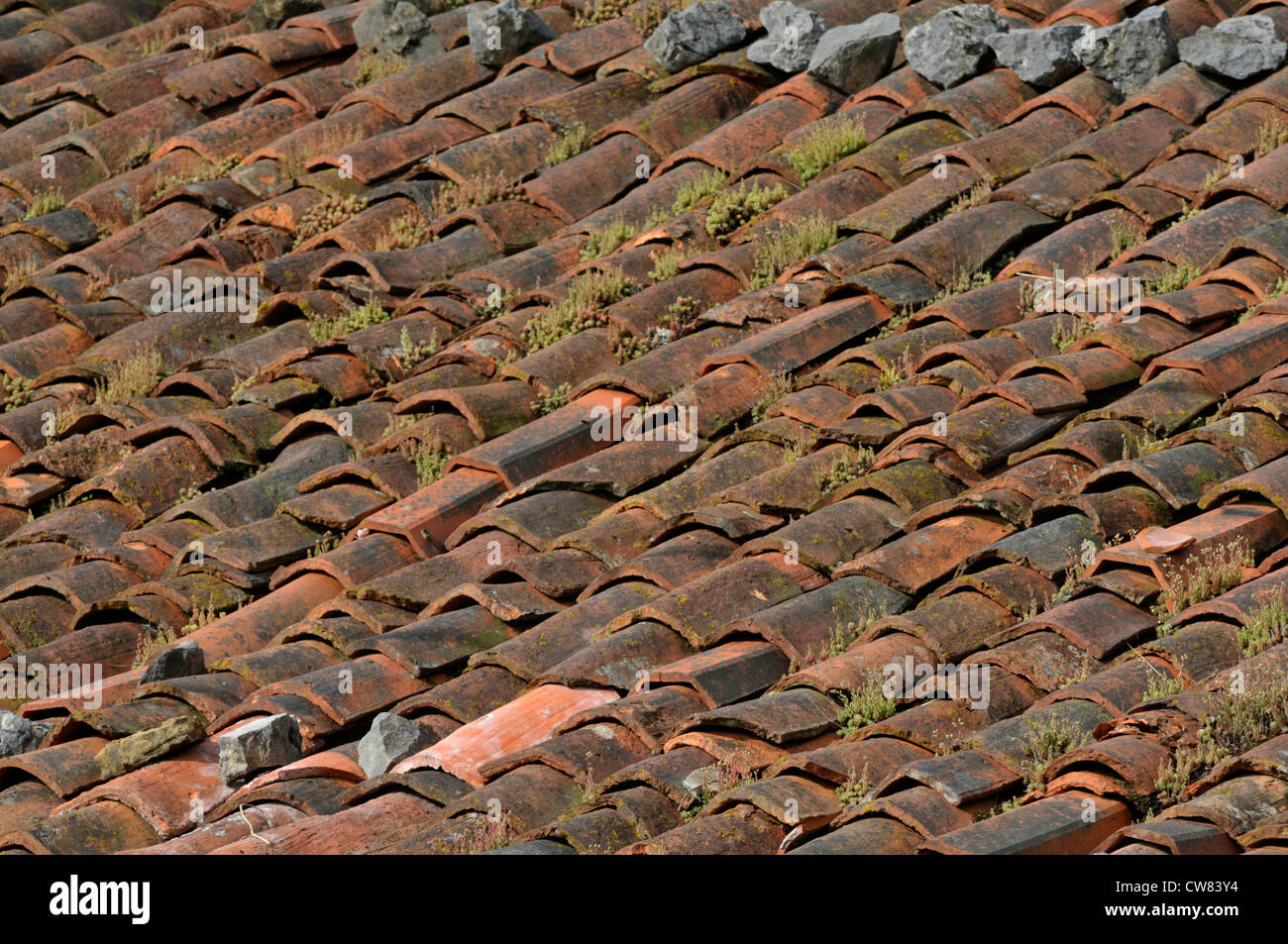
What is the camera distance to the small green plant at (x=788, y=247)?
10008 mm

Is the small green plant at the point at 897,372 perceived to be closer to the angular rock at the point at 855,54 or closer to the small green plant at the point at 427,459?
the small green plant at the point at 427,459

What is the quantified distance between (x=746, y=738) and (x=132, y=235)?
682 cm

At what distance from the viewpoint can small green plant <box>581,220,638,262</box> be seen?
1054 centimetres

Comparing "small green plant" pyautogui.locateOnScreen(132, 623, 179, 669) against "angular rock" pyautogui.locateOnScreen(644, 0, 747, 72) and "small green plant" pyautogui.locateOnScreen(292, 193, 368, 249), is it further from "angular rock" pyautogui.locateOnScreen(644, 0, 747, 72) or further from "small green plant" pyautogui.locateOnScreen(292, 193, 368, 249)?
"angular rock" pyautogui.locateOnScreen(644, 0, 747, 72)

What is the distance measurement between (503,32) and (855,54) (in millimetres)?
2710

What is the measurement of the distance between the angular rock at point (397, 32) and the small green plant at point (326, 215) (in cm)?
231

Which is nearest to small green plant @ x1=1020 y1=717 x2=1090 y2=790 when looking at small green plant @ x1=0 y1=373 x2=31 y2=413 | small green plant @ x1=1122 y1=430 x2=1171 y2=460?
small green plant @ x1=1122 y1=430 x2=1171 y2=460

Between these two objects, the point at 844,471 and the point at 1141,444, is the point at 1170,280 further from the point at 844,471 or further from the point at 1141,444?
the point at 844,471

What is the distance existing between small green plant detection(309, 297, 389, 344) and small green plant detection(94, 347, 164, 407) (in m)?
0.94

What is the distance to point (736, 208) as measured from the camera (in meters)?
10.5

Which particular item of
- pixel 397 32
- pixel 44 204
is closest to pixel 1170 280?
pixel 397 32

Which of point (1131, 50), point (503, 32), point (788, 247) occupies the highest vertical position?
point (503, 32)

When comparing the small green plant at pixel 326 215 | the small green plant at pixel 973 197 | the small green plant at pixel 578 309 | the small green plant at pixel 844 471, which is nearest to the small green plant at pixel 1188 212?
the small green plant at pixel 973 197
